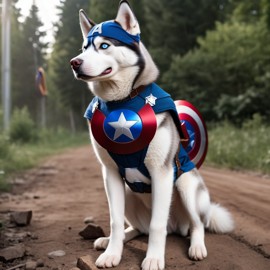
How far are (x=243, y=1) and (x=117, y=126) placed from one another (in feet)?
64.6

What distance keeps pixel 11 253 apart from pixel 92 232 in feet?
2.14

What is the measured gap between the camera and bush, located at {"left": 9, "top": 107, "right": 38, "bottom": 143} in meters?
12.9

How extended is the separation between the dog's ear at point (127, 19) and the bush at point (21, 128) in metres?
11.1

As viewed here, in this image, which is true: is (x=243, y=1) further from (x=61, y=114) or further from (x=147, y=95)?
(x=147, y=95)

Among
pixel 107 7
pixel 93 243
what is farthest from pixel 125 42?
pixel 107 7

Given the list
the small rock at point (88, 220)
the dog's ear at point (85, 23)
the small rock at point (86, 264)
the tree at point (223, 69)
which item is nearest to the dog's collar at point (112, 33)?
the dog's ear at point (85, 23)

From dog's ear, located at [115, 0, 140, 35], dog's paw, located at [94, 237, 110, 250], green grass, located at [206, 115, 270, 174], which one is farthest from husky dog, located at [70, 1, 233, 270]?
green grass, located at [206, 115, 270, 174]

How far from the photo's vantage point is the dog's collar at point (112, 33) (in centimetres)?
227

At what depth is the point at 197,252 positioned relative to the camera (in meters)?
2.54

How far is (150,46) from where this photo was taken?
852 inches

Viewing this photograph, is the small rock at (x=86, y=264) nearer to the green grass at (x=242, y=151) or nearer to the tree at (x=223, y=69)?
the green grass at (x=242, y=151)

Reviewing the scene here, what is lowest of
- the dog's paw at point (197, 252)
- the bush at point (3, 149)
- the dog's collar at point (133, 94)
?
the bush at point (3, 149)

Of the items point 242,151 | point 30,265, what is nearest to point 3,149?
point 242,151

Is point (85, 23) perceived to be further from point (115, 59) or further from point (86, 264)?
point (86, 264)
